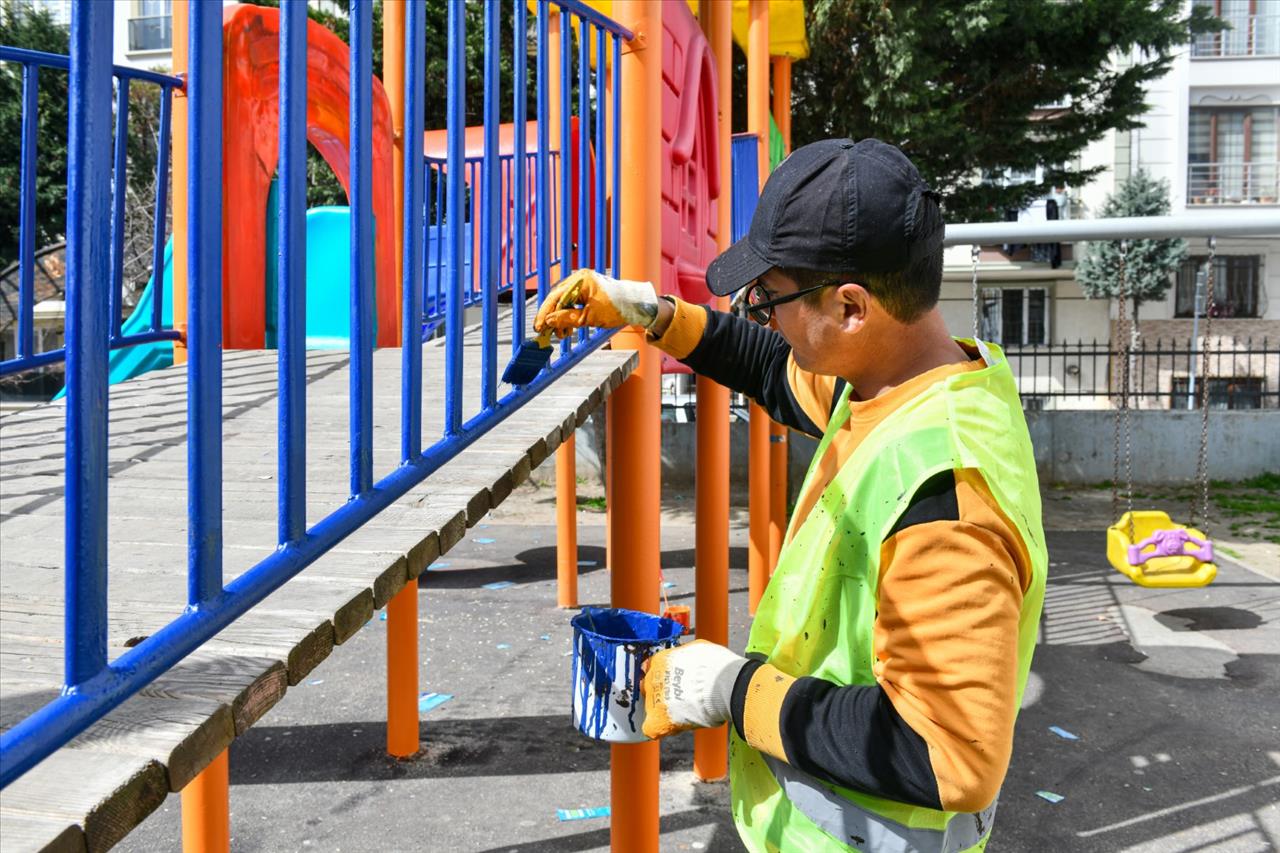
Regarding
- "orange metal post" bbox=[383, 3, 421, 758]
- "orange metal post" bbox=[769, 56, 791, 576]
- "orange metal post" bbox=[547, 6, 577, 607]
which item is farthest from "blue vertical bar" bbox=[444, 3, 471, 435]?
"orange metal post" bbox=[769, 56, 791, 576]

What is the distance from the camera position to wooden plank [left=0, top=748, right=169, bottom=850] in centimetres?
95

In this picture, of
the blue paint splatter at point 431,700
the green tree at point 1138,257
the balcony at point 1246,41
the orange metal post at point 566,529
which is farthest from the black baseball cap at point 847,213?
the balcony at point 1246,41

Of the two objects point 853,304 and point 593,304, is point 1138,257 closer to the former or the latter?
point 593,304

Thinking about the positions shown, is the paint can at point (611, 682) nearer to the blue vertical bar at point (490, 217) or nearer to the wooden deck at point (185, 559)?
the wooden deck at point (185, 559)

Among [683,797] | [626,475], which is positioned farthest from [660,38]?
[683,797]

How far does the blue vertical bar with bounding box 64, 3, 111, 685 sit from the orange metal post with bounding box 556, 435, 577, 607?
5609 millimetres

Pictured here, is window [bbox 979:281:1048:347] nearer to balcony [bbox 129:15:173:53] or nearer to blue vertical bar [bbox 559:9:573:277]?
balcony [bbox 129:15:173:53]

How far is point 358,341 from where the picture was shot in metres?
1.62

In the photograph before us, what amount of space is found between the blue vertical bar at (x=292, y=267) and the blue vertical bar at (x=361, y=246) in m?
0.15

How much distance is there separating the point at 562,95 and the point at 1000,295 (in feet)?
77.4

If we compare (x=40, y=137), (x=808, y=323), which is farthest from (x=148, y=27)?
(x=808, y=323)

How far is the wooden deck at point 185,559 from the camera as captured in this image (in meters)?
1.02

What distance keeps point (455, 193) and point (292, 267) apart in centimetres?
64

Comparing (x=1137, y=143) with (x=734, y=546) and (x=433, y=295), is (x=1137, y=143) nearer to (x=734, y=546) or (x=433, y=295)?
(x=734, y=546)
